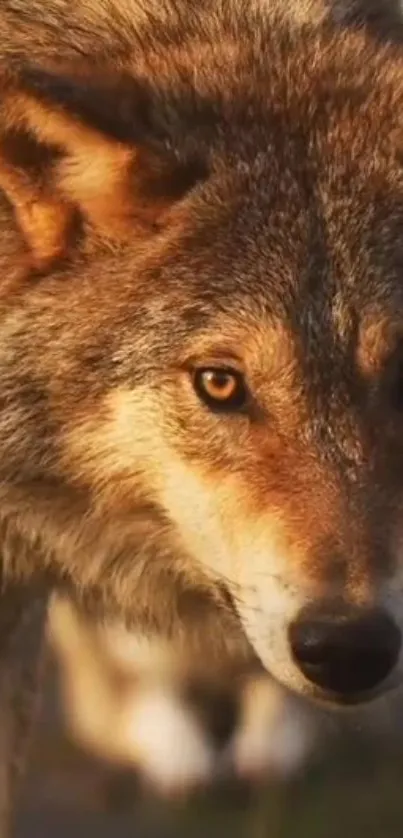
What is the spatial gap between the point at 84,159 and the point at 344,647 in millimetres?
727

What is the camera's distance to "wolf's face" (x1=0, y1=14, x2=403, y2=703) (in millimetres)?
2396

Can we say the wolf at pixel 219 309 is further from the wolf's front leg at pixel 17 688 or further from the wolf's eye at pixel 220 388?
the wolf's front leg at pixel 17 688

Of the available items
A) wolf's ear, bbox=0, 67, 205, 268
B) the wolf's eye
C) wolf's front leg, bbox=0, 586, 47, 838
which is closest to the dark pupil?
the wolf's eye

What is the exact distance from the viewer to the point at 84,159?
8.25 ft

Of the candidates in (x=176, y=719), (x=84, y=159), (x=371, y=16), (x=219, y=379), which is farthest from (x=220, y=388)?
(x=176, y=719)

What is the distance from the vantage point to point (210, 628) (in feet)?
10.1

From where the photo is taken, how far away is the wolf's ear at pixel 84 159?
245 cm

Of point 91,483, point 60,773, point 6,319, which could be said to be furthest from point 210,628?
point 60,773

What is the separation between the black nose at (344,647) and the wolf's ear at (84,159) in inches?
24.0

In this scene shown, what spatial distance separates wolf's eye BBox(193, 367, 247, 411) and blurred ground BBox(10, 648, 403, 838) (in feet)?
6.11

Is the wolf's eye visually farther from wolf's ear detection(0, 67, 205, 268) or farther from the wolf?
wolf's ear detection(0, 67, 205, 268)

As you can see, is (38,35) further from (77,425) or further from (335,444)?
(335,444)

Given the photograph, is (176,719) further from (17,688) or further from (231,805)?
(17,688)

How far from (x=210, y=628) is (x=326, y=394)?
766mm
